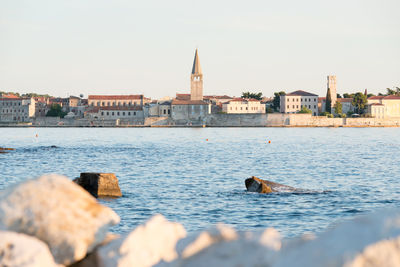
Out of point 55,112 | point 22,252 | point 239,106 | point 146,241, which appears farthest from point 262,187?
point 55,112

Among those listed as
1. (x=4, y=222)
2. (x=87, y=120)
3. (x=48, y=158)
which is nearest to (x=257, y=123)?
(x=87, y=120)

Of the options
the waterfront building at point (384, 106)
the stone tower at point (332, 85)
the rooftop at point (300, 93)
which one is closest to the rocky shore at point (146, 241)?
the waterfront building at point (384, 106)

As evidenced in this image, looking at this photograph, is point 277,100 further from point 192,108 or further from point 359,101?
point 192,108

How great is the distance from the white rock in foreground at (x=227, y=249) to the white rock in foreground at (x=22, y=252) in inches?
31.3

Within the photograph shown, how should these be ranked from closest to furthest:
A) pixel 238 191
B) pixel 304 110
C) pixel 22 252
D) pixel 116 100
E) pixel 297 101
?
pixel 22 252
pixel 238 191
pixel 304 110
pixel 297 101
pixel 116 100

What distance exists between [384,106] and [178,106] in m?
45.1

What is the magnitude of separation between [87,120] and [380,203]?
11777 centimetres

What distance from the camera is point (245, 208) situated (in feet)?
49.6

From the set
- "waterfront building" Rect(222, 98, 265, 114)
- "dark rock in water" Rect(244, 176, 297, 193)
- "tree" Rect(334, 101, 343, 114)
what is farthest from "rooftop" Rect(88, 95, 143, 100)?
"dark rock in water" Rect(244, 176, 297, 193)

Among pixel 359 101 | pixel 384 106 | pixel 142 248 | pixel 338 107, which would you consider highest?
pixel 359 101

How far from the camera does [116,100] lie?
139000mm

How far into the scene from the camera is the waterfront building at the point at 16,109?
135375mm

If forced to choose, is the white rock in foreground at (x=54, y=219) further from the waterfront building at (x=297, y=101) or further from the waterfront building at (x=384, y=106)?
the waterfront building at (x=297, y=101)

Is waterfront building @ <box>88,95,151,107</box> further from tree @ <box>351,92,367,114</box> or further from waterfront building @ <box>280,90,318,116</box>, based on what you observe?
tree @ <box>351,92,367,114</box>
